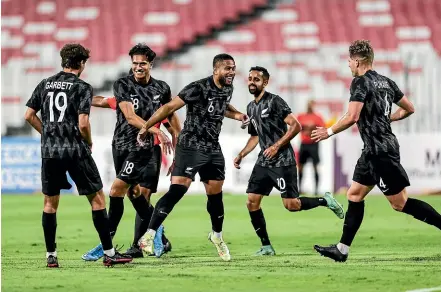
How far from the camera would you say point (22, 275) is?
8633mm

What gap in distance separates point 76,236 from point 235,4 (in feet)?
52.3

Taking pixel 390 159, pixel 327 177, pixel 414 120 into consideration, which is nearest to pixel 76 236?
pixel 390 159

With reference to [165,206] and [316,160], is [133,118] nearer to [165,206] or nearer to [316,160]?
[165,206]

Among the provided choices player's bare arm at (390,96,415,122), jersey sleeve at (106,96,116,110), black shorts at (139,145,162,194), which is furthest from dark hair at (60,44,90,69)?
player's bare arm at (390,96,415,122)

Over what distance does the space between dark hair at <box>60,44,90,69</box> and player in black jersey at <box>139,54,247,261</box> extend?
1.16 meters

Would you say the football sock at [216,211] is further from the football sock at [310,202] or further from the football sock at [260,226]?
the football sock at [310,202]

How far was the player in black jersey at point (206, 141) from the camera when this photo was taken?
9.90 meters

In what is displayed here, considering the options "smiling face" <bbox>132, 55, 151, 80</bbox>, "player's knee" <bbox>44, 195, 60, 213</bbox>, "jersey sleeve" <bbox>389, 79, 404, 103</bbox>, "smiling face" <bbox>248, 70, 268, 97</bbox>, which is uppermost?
"smiling face" <bbox>132, 55, 151, 80</bbox>

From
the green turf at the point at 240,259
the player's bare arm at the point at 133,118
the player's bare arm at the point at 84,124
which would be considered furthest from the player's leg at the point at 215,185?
the player's bare arm at the point at 84,124

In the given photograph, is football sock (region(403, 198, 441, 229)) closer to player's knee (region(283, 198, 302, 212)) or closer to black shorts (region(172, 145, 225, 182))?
player's knee (region(283, 198, 302, 212))

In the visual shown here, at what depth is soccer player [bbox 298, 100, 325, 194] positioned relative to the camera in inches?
789

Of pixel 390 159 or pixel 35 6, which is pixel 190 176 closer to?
pixel 390 159

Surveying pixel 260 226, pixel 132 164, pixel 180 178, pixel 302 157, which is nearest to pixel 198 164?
pixel 180 178

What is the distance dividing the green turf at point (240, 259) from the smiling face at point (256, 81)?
180 centimetres
